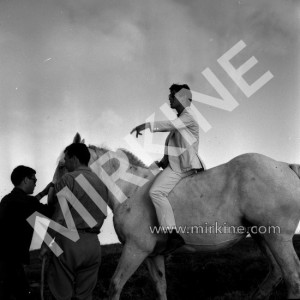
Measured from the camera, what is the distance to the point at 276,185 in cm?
542

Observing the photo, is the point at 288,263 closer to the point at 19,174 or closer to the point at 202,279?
the point at 19,174

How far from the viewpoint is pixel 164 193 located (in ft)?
18.8

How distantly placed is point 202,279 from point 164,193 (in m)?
4.05

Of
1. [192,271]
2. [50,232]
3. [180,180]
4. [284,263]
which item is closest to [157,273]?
[180,180]

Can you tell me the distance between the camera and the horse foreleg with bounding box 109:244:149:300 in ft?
18.2

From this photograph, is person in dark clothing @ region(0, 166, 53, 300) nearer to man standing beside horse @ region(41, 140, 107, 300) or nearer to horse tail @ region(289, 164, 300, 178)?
man standing beside horse @ region(41, 140, 107, 300)

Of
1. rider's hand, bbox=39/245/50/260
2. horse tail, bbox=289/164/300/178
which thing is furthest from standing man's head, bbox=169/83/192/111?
rider's hand, bbox=39/245/50/260

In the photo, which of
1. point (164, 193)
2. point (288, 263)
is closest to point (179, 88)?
point (164, 193)

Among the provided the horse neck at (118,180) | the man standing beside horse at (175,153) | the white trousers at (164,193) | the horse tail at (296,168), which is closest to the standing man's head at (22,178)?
the horse neck at (118,180)

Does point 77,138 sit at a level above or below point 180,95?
below

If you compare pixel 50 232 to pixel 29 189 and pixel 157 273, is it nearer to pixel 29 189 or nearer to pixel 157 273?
pixel 29 189

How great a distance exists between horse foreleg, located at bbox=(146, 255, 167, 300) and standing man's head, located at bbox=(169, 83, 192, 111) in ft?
8.45

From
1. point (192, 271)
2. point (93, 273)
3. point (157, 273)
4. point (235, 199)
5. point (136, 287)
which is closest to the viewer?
point (93, 273)

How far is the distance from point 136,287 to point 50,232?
478cm
